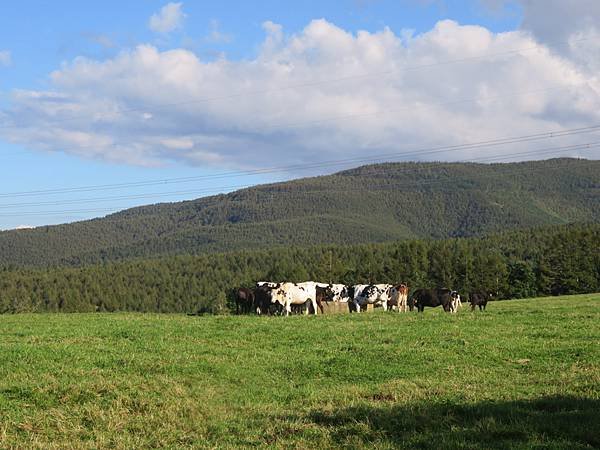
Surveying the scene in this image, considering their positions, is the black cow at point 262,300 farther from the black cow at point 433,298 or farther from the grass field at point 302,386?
the grass field at point 302,386

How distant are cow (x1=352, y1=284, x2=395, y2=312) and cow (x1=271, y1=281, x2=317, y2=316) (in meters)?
2.69

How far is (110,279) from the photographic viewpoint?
538ft

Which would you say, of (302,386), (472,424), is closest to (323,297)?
(302,386)

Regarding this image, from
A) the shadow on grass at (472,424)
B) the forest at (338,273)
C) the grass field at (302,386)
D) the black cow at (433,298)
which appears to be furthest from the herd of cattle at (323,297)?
the shadow on grass at (472,424)

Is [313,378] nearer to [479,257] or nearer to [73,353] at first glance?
[73,353]

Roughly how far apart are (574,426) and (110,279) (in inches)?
6428

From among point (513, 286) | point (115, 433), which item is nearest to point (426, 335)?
point (115, 433)

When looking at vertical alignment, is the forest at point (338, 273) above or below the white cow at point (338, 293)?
below

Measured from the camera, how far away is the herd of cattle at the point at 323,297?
36.2 m

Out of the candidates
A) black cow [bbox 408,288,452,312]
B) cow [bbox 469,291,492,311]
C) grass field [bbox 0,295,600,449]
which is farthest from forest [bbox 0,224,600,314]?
grass field [bbox 0,295,600,449]

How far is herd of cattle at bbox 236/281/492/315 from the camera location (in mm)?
36219

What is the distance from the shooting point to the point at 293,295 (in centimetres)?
3638

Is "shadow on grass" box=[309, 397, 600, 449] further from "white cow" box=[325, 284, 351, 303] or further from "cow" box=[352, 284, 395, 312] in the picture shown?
"white cow" box=[325, 284, 351, 303]

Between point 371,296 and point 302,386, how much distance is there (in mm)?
22743
